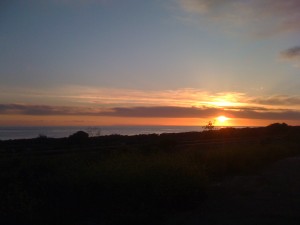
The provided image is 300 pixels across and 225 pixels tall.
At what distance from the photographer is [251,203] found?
50.8 ft

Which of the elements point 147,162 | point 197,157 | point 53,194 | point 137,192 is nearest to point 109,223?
point 137,192

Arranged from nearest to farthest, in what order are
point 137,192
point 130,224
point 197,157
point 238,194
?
point 130,224, point 137,192, point 238,194, point 197,157

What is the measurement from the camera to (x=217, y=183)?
64.8 feet

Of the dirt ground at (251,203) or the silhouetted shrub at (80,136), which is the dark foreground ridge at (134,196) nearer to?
the dirt ground at (251,203)

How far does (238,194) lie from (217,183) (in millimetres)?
2769

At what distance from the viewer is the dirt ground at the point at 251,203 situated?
13576mm

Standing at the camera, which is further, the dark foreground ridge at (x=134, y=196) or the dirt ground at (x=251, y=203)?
the dark foreground ridge at (x=134, y=196)

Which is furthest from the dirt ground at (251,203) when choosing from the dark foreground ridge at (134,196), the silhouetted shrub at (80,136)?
the silhouetted shrub at (80,136)

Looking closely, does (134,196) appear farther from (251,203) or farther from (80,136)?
(80,136)

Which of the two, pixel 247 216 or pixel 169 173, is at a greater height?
pixel 169 173

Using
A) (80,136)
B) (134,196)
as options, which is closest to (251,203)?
(134,196)

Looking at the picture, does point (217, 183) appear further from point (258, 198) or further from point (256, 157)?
point (256, 157)

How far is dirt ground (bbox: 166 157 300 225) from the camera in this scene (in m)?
13.6

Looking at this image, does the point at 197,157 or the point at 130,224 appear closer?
the point at 130,224
